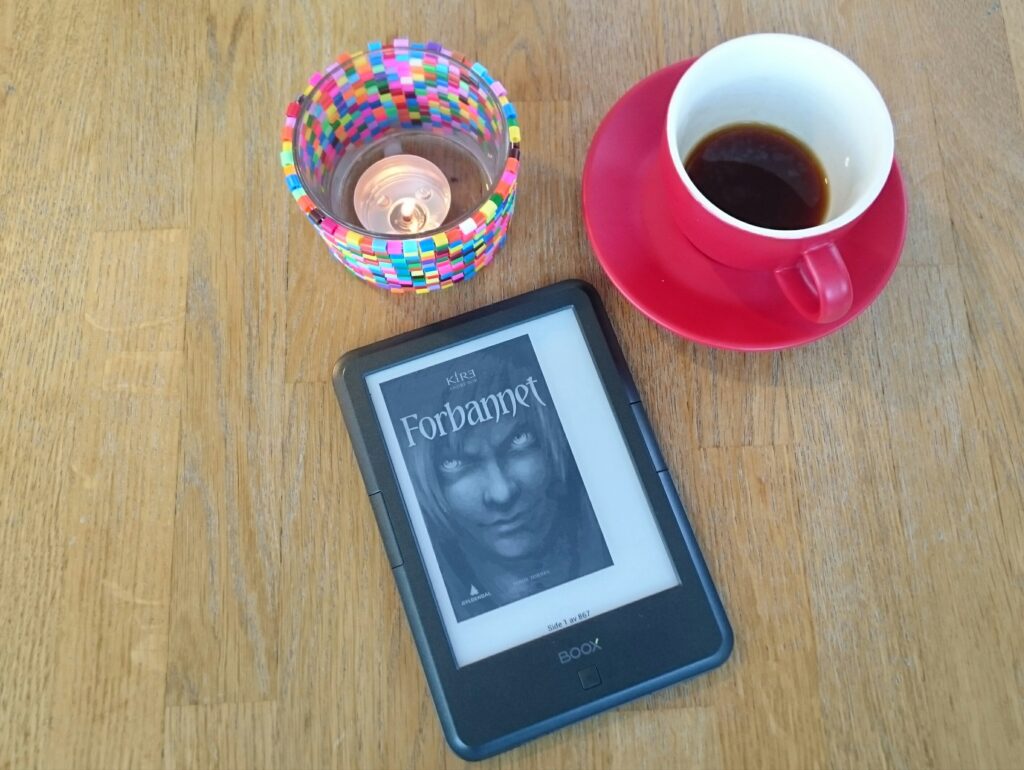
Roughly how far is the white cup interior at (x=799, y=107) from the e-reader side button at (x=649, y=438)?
0.12 m

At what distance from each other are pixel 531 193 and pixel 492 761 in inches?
12.8

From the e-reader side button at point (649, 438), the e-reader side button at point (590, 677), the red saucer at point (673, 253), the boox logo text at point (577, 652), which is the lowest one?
the e-reader side button at point (590, 677)

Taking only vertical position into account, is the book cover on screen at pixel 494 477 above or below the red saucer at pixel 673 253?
below

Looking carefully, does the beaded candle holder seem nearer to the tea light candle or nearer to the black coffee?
the tea light candle

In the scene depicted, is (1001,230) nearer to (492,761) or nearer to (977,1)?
(977,1)

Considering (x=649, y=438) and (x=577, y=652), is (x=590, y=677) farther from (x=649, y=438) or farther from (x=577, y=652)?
(x=649, y=438)

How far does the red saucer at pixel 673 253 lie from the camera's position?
0.43 meters

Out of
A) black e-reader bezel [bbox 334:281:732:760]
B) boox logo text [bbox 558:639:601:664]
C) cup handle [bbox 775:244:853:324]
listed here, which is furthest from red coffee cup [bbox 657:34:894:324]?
boox logo text [bbox 558:639:601:664]

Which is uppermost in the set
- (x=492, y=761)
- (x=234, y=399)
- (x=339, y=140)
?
(x=339, y=140)

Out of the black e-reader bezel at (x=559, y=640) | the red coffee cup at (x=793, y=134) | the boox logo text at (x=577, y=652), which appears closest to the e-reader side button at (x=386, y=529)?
the black e-reader bezel at (x=559, y=640)

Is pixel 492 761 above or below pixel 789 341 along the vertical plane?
below

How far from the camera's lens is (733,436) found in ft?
1.51

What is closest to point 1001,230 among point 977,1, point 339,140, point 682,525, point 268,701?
point 977,1

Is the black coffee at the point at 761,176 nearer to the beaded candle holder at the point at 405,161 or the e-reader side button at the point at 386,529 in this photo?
the beaded candle holder at the point at 405,161
